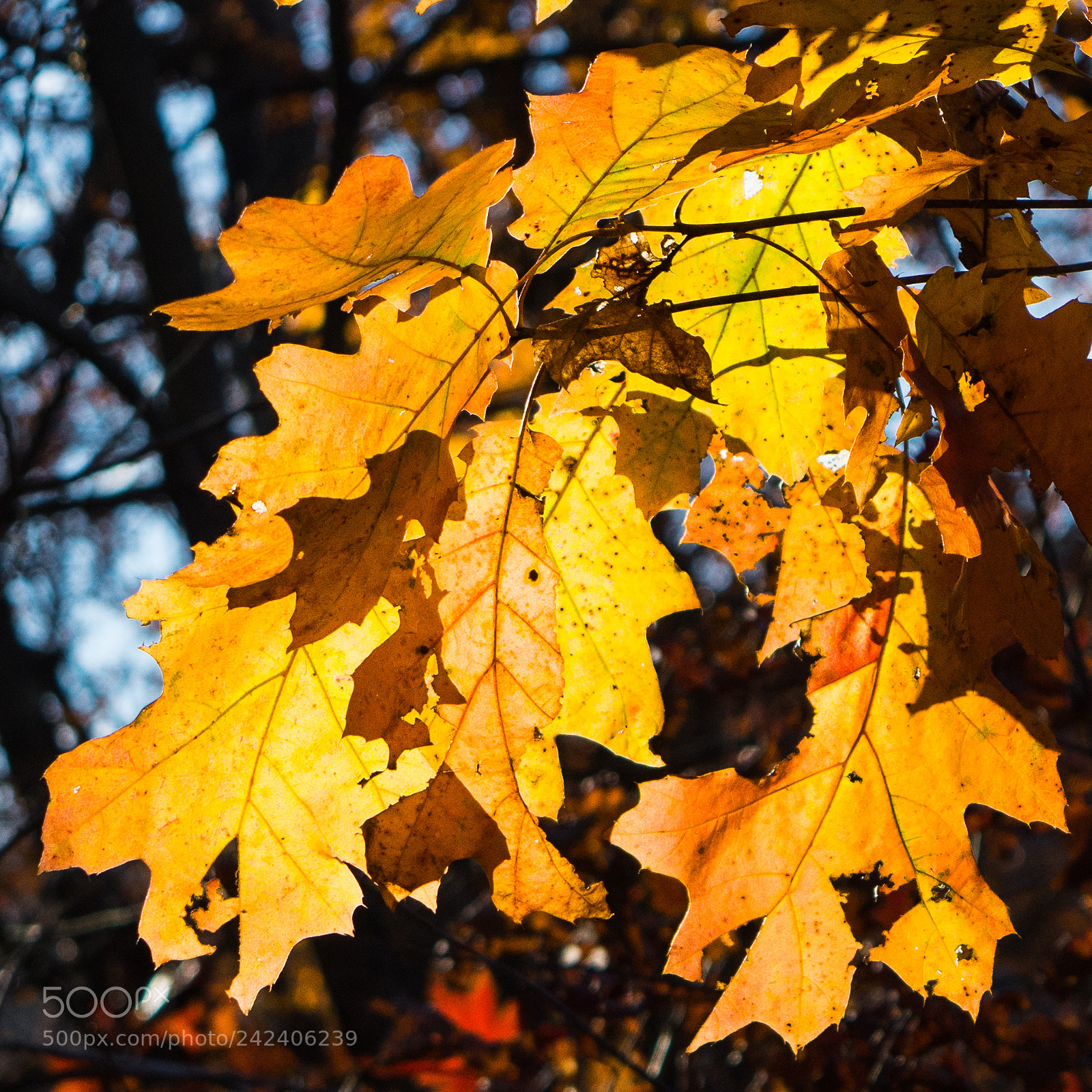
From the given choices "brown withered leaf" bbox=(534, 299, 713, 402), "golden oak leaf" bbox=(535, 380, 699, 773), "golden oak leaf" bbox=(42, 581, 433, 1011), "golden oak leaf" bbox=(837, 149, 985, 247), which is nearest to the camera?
"golden oak leaf" bbox=(837, 149, 985, 247)

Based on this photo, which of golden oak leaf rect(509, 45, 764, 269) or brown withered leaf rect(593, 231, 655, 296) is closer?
golden oak leaf rect(509, 45, 764, 269)

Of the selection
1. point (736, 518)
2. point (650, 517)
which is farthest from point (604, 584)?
point (736, 518)

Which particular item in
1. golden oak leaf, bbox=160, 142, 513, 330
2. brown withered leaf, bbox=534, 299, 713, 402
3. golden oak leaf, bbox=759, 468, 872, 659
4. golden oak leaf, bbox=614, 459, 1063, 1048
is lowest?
golden oak leaf, bbox=614, 459, 1063, 1048

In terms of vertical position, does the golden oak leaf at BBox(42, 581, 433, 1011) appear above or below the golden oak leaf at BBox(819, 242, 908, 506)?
below

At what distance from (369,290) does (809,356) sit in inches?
20.5

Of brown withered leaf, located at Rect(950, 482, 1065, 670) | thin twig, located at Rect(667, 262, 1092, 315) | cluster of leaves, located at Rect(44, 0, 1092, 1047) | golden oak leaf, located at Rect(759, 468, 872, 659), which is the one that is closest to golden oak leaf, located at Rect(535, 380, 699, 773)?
cluster of leaves, located at Rect(44, 0, 1092, 1047)

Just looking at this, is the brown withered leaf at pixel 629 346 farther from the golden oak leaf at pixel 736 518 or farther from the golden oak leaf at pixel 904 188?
the golden oak leaf at pixel 736 518

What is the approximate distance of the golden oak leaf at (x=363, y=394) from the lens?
2.49ft

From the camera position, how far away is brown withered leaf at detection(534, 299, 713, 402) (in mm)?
752

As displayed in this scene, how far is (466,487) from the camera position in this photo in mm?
852

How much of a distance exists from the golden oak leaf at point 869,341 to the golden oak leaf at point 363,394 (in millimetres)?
285

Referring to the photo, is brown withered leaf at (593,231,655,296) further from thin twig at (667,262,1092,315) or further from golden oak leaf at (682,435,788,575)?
golden oak leaf at (682,435,788,575)

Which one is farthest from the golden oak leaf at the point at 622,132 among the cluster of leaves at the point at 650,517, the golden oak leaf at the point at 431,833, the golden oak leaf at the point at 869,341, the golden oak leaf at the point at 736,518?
the golden oak leaf at the point at 431,833

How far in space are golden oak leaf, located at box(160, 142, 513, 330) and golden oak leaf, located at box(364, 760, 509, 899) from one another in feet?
1.52
